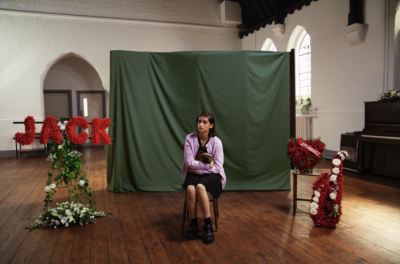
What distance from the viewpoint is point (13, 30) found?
8180 mm

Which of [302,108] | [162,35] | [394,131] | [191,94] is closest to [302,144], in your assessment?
[191,94]

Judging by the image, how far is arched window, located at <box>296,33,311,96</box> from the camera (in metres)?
7.85

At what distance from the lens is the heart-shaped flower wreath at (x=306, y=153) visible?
9.98 feet

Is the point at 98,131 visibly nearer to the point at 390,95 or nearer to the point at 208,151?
the point at 208,151

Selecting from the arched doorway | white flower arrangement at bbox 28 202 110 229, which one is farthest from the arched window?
the arched doorway

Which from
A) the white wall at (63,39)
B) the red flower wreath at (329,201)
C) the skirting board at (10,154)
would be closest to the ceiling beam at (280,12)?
the white wall at (63,39)

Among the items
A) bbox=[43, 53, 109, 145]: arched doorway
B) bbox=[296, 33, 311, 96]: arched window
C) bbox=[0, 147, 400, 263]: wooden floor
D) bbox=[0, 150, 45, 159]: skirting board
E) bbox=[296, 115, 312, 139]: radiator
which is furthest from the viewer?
bbox=[43, 53, 109, 145]: arched doorway

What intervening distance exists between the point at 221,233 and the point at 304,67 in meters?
6.58

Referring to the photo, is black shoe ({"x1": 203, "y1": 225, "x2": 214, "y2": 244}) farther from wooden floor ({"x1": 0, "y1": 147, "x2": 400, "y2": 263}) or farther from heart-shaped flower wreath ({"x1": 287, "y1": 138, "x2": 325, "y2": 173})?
heart-shaped flower wreath ({"x1": 287, "y1": 138, "x2": 325, "y2": 173})

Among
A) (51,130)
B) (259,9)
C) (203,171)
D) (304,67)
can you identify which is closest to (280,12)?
(259,9)

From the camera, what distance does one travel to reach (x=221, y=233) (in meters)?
2.79

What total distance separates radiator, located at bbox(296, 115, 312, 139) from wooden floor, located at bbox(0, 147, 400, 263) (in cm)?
329

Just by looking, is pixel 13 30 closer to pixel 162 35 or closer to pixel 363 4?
pixel 162 35

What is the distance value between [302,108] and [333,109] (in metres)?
0.95
